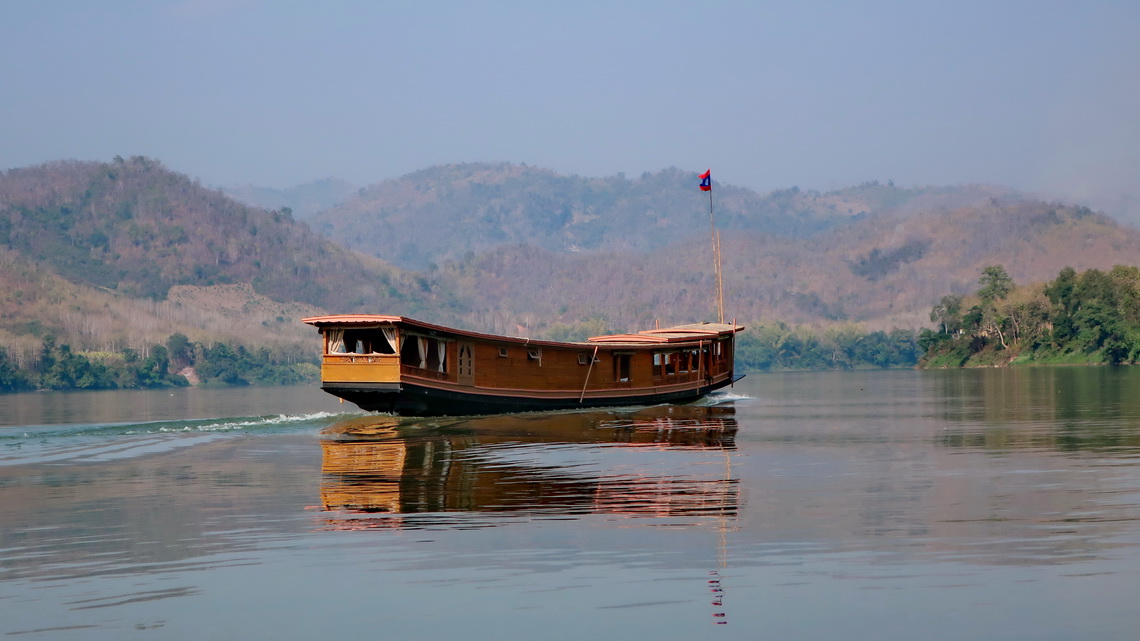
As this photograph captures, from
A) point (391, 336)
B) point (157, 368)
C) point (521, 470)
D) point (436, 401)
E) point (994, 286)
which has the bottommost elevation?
point (521, 470)

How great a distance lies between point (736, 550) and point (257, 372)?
560ft

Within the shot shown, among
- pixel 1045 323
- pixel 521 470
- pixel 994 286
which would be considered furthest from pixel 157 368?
pixel 521 470

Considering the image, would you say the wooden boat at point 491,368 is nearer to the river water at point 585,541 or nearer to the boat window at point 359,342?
the boat window at point 359,342

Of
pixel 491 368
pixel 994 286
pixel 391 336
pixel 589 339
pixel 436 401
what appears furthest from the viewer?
pixel 994 286

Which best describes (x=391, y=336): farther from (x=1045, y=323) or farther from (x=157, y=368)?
(x=157, y=368)

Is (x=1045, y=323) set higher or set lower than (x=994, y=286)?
lower

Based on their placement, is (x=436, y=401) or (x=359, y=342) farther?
(x=436, y=401)

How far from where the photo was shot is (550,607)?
12734 millimetres

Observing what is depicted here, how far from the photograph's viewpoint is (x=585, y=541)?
16062 millimetres

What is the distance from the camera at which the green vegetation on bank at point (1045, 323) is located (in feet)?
392

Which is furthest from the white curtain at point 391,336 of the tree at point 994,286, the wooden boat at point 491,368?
the tree at point 994,286

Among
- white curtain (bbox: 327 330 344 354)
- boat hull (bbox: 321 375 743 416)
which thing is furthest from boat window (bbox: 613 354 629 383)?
white curtain (bbox: 327 330 344 354)

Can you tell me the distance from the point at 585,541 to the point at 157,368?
156 m

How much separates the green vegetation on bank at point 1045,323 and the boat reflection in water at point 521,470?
89329 mm
